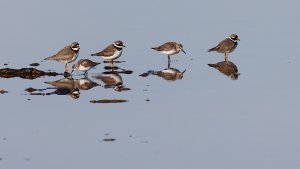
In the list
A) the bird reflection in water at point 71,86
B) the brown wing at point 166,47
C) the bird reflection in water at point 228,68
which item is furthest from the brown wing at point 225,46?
the bird reflection in water at point 71,86

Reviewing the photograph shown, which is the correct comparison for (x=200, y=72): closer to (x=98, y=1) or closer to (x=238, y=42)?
(x=238, y=42)

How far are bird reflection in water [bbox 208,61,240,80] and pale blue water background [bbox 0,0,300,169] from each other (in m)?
0.27

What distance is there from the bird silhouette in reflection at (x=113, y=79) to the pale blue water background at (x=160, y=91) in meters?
0.32

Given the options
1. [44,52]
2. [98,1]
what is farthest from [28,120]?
[98,1]

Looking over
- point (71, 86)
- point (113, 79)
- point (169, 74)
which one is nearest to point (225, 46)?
point (169, 74)

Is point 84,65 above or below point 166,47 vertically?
below

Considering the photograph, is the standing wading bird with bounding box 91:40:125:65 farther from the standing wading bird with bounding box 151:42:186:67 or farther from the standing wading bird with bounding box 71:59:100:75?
the standing wading bird with bounding box 151:42:186:67

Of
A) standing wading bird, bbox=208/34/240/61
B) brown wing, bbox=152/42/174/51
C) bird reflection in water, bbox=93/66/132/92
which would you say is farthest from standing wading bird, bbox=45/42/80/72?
standing wading bird, bbox=208/34/240/61

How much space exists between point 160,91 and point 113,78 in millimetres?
2274

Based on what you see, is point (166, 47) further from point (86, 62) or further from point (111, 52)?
point (86, 62)

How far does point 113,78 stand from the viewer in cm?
2392

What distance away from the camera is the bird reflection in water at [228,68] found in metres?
24.2

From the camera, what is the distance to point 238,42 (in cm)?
2955

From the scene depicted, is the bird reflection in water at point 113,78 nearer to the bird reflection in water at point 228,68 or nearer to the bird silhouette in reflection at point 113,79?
the bird silhouette in reflection at point 113,79
